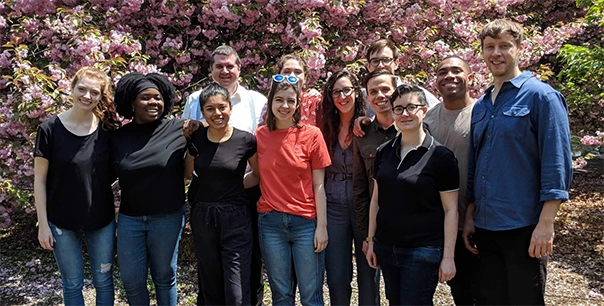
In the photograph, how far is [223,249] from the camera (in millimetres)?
2994

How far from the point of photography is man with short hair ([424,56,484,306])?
9.33 feet

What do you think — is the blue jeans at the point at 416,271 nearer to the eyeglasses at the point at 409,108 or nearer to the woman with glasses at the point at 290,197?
the woman with glasses at the point at 290,197

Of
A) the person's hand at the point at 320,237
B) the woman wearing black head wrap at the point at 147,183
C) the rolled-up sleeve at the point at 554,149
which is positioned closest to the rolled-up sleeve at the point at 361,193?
the person's hand at the point at 320,237

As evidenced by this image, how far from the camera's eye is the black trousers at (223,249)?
2.95 meters

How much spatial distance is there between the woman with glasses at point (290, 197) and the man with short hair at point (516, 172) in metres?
0.94

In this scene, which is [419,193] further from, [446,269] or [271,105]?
[271,105]

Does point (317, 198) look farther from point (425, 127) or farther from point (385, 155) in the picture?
point (425, 127)

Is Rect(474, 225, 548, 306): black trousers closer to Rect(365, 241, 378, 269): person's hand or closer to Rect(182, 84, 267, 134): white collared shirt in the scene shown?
Rect(365, 241, 378, 269): person's hand

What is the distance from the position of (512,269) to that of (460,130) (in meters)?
0.84

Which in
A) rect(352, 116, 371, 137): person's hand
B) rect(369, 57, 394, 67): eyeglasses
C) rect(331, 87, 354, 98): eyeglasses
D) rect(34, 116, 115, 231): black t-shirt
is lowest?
rect(34, 116, 115, 231): black t-shirt

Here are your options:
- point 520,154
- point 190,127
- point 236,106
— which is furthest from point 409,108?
point 236,106

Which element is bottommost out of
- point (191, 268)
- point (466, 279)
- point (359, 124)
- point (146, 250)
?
point (191, 268)

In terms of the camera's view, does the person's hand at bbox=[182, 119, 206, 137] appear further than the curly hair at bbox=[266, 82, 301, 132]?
Yes

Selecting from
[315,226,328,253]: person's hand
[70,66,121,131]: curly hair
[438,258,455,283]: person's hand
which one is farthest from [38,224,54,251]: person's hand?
[438,258,455,283]: person's hand
